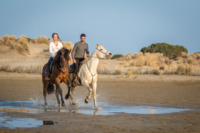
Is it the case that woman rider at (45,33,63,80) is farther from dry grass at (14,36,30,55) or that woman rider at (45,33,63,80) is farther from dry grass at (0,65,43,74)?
dry grass at (14,36,30,55)

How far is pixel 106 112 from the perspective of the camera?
11.8 metres

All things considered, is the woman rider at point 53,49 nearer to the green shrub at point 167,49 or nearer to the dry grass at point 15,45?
the dry grass at point 15,45

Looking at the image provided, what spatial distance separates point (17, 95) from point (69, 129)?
31.5 ft

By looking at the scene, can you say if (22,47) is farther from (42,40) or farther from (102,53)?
(102,53)

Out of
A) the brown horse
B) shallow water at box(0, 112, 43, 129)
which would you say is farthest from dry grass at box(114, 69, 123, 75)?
shallow water at box(0, 112, 43, 129)

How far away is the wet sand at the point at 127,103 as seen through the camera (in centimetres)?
877

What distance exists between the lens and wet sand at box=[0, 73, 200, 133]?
8766 mm

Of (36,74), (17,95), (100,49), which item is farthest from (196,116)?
(36,74)

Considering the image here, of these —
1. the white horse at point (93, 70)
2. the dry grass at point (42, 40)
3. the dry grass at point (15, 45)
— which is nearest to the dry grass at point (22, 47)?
the dry grass at point (15, 45)

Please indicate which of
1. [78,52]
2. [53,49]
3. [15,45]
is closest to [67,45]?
[15,45]

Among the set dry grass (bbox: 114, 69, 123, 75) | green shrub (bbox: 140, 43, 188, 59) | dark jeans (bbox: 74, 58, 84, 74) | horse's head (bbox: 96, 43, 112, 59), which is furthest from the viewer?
green shrub (bbox: 140, 43, 188, 59)

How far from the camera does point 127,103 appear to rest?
1462 centimetres

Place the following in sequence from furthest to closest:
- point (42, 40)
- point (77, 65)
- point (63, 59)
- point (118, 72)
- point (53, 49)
Answer: point (42, 40), point (118, 72), point (53, 49), point (77, 65), point (63, 59)

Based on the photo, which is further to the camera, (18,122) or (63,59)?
(63,59)
